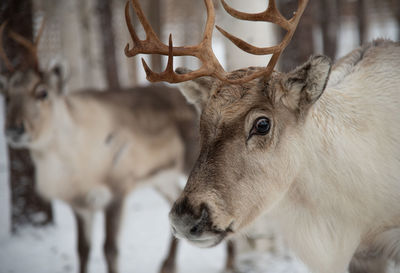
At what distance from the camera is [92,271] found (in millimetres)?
3762

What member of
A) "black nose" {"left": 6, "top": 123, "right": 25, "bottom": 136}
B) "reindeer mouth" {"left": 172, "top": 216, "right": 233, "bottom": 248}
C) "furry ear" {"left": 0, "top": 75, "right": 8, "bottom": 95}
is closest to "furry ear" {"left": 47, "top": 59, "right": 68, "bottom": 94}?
"furry ear" {"left": 0, "top": 75, "right": 8, "bottom": 95}

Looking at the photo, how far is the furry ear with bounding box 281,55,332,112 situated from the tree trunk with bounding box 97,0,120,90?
193 inches

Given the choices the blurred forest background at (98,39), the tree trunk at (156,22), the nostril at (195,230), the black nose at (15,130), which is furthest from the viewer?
the tree trunk at (156,22)

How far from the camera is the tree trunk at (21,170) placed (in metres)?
4.03

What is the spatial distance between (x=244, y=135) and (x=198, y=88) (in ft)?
1.57

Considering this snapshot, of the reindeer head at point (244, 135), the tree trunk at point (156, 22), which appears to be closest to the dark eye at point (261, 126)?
the reindeer head at point (244, 135)

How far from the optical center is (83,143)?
3.66m

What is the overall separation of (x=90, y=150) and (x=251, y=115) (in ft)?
7.87

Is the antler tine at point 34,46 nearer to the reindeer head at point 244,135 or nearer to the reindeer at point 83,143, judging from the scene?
the reindeer at point 83,143

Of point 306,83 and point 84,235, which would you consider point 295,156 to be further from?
point 84,235

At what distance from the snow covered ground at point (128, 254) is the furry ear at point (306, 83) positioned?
2.21 meters

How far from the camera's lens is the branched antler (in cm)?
168

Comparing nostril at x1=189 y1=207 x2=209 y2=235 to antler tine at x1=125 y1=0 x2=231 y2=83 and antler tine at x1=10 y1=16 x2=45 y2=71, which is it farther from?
antler tine at x1=10 y1=16 x2=45 y2=71

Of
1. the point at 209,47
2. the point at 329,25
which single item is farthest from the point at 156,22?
the point at 209,47
